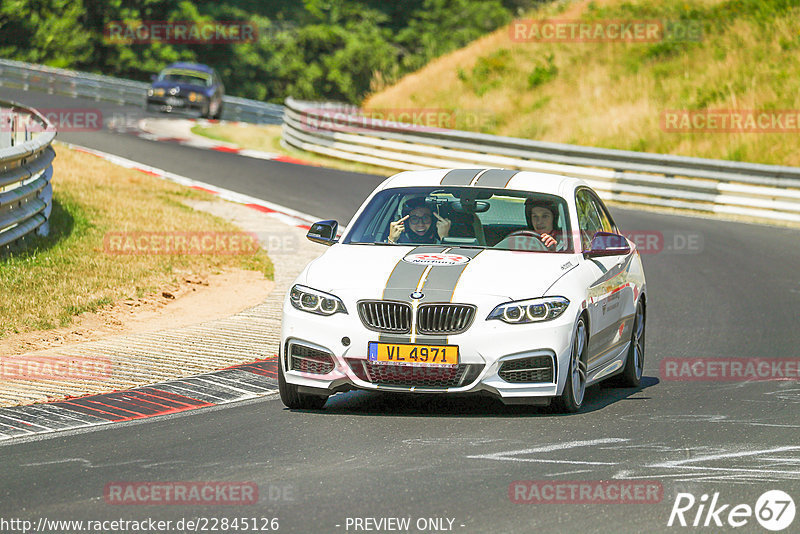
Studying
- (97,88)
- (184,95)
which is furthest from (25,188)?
(97,88)

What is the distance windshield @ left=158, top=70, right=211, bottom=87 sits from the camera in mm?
39406

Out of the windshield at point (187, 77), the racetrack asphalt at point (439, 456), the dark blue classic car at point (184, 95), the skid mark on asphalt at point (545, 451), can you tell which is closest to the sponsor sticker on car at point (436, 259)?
the racetrack asphalt at point (439, 456)

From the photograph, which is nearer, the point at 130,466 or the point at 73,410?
the point at 130,466

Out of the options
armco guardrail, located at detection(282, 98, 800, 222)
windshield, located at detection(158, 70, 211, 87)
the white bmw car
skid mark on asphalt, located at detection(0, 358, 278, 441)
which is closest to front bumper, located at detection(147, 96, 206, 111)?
windshield, located at detection(158, 70, 211, 87)

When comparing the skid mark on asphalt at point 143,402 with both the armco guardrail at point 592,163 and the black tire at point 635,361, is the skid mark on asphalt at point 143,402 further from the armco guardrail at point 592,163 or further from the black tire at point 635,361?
the armco guardrail at point 592,163

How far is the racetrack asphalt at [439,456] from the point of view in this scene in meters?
6.04

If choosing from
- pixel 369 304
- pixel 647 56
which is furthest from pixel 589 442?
pixel 647 56

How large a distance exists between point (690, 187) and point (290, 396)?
17034 mm

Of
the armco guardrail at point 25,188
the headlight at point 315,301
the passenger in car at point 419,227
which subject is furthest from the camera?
the armco guardrail at point 25,188

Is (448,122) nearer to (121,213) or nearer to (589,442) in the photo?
(121,213)

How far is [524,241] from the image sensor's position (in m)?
9.13

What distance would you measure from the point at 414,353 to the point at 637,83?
87.4 ft

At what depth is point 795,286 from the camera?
1568cm

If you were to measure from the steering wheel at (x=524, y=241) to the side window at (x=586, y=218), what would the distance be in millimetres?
334
